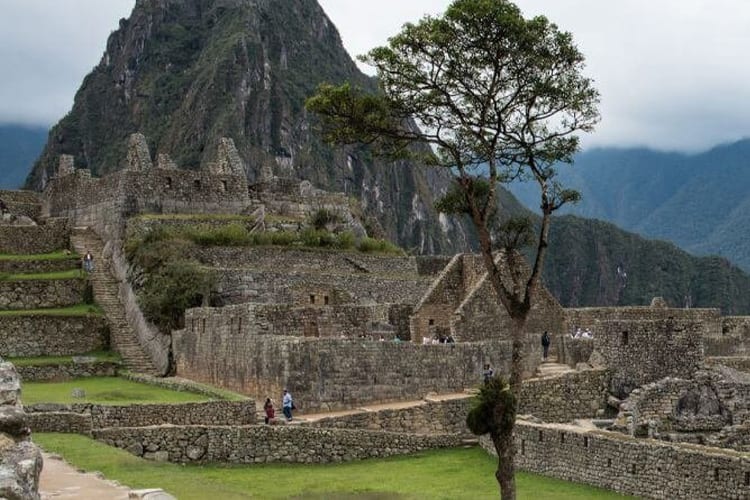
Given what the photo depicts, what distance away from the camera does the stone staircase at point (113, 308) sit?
3188cm

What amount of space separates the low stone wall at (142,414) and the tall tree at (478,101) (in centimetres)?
606

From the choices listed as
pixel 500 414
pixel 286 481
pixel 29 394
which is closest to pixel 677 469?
pixel 500 414

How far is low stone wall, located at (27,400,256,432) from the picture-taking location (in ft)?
68.8

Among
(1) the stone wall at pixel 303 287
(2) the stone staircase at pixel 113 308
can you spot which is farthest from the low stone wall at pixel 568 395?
(2) the stone staircase at pixel 113 308

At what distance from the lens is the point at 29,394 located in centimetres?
2481

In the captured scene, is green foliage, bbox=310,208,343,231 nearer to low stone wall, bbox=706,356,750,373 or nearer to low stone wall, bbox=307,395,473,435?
low stone wall, bbox=706,356,750,373

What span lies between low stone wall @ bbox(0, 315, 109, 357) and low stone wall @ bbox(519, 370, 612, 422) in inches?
519

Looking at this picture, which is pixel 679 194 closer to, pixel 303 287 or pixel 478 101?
pixel 303 287

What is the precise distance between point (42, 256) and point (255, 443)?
1714 centimetres

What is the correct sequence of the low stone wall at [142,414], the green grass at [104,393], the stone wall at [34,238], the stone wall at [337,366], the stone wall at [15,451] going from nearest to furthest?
the stone wall at [15,451] < the low stone wall at [142,414] < the green grass at [104,393] < the stone wall at [337,366] < the stone wall at [34,238]

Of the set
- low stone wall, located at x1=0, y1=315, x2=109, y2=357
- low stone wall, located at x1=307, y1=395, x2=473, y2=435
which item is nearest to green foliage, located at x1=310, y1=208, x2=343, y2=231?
low stone wall, located at x1=0, y1=315, x2=109, y2=357

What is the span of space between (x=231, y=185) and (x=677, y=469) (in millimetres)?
25306

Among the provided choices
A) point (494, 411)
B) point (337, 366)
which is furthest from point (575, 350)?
point (494, 411)

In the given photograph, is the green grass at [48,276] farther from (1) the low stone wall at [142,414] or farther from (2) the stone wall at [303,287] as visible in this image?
(1) the low stone wall at [142,414]
